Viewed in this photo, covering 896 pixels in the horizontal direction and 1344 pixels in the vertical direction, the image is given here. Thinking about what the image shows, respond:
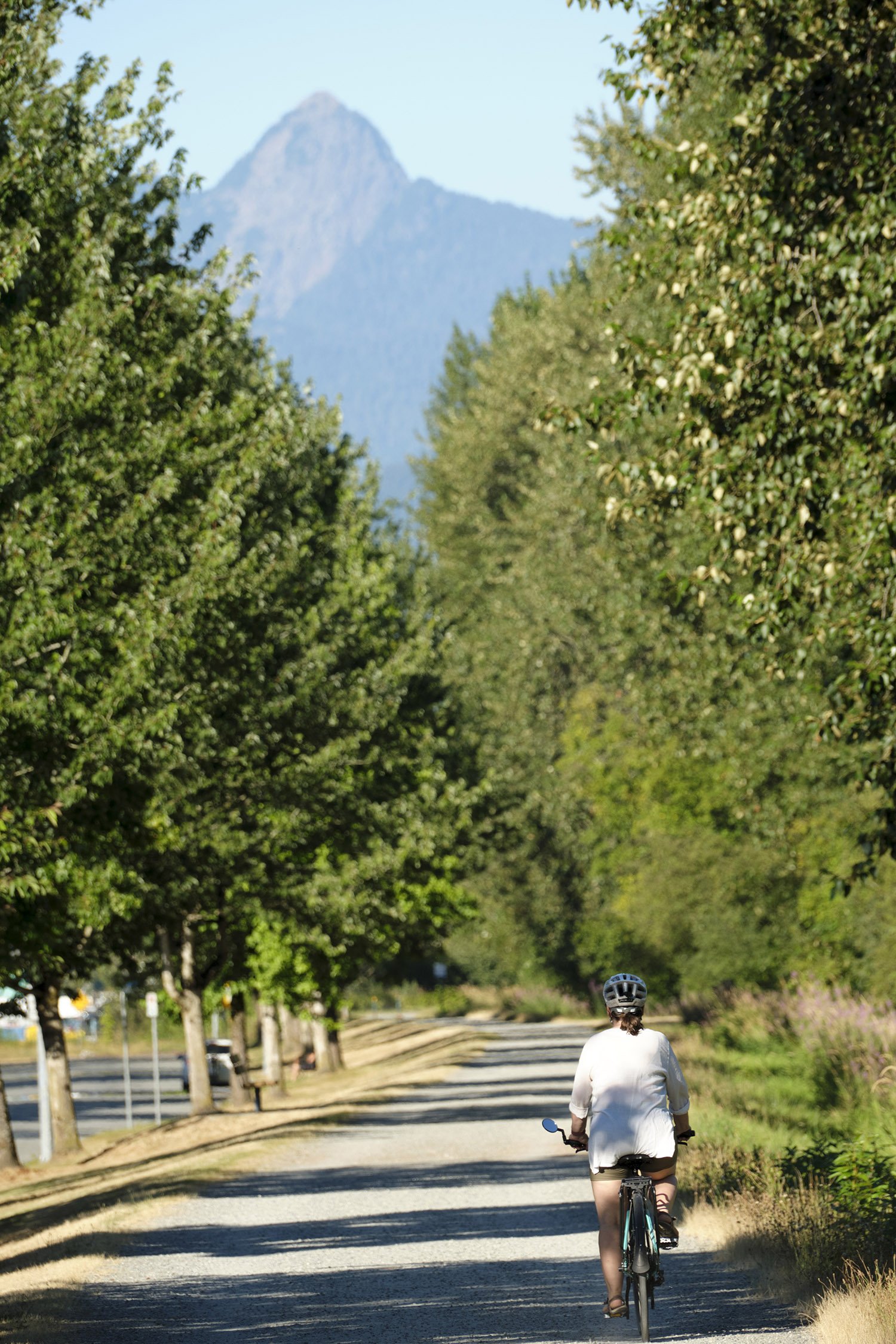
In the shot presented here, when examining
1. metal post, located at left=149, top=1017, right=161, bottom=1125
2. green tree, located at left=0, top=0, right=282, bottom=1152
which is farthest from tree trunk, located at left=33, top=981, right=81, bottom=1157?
green tree, located at left=0, top=0, right=282, bottom=1152

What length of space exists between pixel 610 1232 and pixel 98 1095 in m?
48.6

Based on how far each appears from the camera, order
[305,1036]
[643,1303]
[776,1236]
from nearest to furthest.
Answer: [643,1303], [776,1236], [305,1036]

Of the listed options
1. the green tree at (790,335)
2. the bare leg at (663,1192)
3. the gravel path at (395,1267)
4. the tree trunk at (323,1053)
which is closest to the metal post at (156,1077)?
the tree trunk at (323,1053)

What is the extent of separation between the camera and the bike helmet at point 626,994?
26.6ft

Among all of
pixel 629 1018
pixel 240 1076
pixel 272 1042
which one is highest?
pixel 629 1018

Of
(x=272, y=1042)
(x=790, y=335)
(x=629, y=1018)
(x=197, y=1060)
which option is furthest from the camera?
(x=272, y=1042)

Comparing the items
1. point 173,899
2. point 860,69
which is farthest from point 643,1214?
point 173,899

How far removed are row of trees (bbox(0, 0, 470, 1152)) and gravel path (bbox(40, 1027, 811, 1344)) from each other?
3721 mm

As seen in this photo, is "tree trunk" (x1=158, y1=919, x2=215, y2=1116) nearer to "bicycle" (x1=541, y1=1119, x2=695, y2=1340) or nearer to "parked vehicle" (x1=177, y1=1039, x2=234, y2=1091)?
"bicycle" (x1=541, y1=1119, x2=695, y2=1340)

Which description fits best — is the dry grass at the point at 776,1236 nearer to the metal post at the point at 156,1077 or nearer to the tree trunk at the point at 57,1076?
the tree trunk at the point at 57,1076

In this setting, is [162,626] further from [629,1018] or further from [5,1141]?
[5,1141]

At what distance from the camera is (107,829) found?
1733cm

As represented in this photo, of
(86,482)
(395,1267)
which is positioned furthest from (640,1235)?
(86,482)

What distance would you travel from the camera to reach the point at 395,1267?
1173 cm
